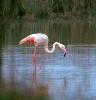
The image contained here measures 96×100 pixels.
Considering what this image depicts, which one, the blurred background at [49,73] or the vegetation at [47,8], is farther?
the vegetation at [47,8]

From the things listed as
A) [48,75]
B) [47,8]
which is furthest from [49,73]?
[47,8]

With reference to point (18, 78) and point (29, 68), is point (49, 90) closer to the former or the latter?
point (18, 78)

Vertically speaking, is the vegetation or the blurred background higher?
the vegetation

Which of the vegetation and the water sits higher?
the vegetation

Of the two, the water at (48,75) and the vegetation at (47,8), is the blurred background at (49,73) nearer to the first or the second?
the water at (48,75)

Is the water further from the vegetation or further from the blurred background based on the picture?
the vegetation

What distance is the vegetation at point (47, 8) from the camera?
35.6 metres

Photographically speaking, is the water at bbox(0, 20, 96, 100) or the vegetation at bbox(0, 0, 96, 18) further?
the vegetation at bbox(0, 0, 96, 18)

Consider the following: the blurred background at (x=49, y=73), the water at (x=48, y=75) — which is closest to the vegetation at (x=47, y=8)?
the blurred background at (x=49, y=73)

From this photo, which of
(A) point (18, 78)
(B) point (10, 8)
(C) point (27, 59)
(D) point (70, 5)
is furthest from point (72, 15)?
(A) point (18, 78)

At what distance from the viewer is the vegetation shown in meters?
35.6

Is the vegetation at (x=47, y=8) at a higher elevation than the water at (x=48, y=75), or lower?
higher

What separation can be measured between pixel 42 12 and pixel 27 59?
24.3 metres

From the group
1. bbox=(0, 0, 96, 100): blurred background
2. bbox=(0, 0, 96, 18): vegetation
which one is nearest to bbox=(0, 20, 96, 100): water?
bbox=(0, 0, 96, 100): blurred background
